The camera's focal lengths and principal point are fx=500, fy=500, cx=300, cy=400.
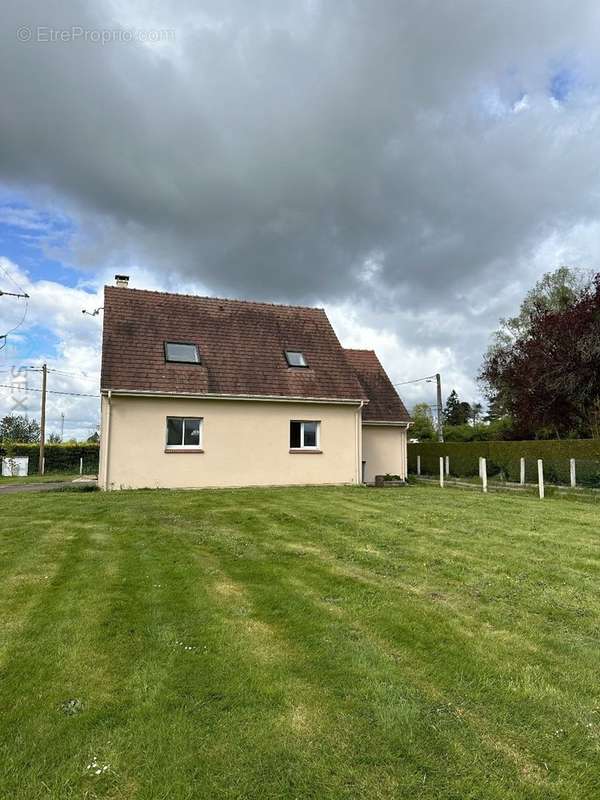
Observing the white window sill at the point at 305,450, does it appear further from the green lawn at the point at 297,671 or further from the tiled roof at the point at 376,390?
the green lawn at the point at 297,671

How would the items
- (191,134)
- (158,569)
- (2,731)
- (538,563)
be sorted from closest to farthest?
1. (2,731)
2. (158,569)
3. (538,563)
4. (191,134)

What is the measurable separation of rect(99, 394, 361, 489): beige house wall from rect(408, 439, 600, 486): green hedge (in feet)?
26.4

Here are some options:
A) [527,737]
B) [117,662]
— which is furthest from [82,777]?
[527,737]

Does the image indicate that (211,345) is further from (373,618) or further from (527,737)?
(527,737)

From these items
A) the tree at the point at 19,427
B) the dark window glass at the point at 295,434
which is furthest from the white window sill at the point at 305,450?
the tree at the point at 19,427

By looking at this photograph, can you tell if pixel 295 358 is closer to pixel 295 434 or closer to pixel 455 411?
pixel 295 434

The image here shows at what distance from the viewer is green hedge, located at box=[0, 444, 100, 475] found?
32219 mm

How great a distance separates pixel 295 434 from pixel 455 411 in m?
70.5

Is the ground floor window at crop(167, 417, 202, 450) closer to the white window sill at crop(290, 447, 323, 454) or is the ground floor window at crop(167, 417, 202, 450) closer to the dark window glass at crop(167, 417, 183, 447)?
the dark window glass at crop(167, 417, 183, 447)

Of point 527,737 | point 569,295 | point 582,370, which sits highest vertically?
point 569,295

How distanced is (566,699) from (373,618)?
5.24ft

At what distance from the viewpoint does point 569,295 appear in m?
35.6

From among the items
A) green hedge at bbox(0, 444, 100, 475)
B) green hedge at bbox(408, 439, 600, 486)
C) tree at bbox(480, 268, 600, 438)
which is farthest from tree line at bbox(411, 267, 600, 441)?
green hedge at bbox(0, 444, 100, 475)

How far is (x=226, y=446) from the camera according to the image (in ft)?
54.2
